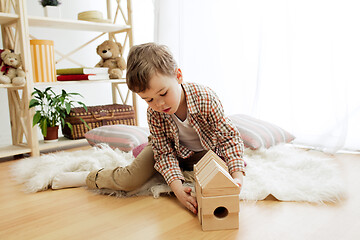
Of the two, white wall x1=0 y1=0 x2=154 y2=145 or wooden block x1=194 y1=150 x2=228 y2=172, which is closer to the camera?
wooden block x1=194 y1=150 x2=228 y2=172

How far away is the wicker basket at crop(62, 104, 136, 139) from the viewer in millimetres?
2219

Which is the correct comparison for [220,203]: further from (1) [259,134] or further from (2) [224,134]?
(1) [259,134]

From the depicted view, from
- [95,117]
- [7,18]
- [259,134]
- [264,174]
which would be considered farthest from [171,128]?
[7,18]

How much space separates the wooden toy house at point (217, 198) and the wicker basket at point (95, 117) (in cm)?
143

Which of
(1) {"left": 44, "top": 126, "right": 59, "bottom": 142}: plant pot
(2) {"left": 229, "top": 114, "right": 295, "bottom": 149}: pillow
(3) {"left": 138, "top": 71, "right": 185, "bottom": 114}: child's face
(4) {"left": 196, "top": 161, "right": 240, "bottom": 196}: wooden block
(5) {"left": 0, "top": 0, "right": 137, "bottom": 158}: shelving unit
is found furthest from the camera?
(1) {"left": 44, "top": 126, "right": 59, "bottom": 142}: plant pot

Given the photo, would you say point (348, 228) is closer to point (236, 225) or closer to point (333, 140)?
point (236, 225)

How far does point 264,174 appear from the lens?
1.38 meters

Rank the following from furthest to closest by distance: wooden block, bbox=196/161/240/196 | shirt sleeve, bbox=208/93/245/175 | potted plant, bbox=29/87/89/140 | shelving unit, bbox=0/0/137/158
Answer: potted plant, bbox=29/87/89/140 → shelving unit, bbox=0/0/137/158 → shirt sleeve, bbox=208/93/245/175 → wooden block, bbox=196/161/240/196

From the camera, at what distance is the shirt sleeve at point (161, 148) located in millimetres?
1215

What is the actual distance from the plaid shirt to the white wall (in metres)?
1.61

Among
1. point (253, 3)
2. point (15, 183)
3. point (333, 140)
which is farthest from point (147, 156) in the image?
point (253, 3)

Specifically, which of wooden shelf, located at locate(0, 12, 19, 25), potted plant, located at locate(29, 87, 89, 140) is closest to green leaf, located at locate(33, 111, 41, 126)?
potted plant, located at locate(29, 87, 89, 140)

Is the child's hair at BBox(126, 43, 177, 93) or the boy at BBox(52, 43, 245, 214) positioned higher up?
the child's hair at BBox(126, 43, 177, 93)

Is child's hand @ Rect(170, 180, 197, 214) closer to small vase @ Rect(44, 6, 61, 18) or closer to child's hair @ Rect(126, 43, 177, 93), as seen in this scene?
child's hair @ Rect(126, 43, 177, 93)
